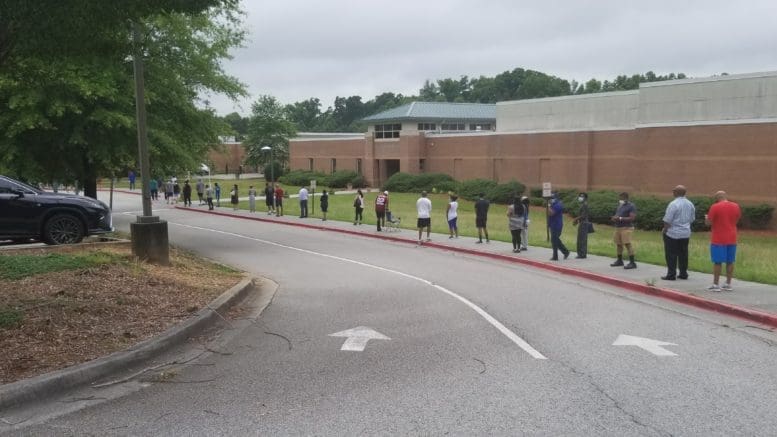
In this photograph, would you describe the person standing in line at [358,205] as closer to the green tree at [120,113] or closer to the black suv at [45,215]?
the green tree at [120,113]

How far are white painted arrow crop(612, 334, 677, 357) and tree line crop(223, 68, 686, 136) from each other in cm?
12628

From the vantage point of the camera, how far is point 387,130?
232 ft

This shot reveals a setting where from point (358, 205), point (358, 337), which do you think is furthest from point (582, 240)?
point (358, 205)

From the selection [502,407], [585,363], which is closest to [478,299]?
[585,363]

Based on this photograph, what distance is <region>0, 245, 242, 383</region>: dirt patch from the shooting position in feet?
22.1

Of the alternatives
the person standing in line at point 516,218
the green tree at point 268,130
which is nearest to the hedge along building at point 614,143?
the green tree at point 268,130

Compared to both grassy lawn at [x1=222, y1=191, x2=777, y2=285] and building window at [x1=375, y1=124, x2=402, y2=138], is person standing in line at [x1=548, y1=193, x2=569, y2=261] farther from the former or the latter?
building window at [x1=375, y1=124, x2=402, y2=138]

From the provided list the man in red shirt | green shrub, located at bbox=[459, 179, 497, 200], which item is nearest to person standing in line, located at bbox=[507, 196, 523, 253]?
the man in red shirt

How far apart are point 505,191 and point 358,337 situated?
4177 centimetres

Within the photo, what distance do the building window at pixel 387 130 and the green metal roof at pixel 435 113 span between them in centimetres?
82

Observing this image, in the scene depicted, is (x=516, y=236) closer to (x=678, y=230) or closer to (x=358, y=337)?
(x=678, y=230)

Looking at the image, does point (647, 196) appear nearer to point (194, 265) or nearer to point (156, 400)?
point (194, 265)

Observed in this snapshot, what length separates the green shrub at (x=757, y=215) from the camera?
32.5 meters

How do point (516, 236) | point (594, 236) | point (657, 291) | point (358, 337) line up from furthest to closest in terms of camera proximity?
point (594, 236)
point (516, 236)
point (657, 291)
point (358, 337)
